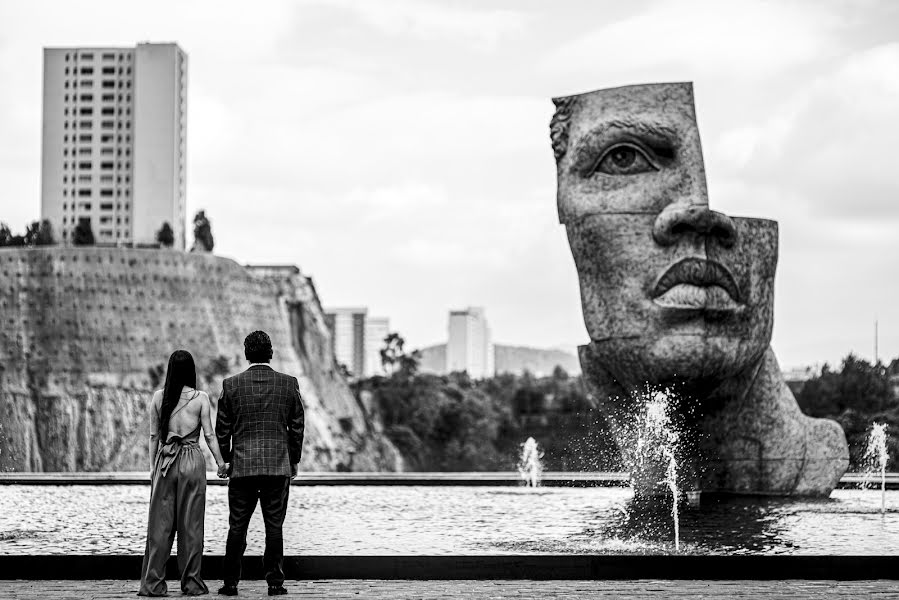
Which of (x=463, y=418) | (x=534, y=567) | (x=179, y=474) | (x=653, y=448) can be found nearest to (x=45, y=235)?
(x=463, y=418)

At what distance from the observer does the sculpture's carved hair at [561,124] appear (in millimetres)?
14164

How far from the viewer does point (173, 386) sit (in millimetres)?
7789

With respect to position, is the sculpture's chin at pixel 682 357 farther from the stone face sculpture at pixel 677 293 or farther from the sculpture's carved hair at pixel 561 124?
the sculpture's carved hair at pixel 561 124

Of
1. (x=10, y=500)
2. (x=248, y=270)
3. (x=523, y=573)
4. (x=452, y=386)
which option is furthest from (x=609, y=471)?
(x=452, y=386)

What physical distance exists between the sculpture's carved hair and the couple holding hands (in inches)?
280

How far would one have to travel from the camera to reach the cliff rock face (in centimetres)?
7712

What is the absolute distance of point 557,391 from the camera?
362 feet

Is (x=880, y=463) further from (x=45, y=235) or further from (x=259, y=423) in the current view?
(x=45, y=235)

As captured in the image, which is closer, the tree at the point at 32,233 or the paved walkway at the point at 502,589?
the paved walkway at the point at 502,589

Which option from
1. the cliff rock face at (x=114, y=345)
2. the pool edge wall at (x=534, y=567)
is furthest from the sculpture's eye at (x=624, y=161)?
the cliff rock face at (x=114, y=345)

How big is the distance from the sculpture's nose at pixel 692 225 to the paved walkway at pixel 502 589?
590 cm

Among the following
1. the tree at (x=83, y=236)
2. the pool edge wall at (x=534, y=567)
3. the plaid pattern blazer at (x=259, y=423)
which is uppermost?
the tree at (x=83, y=236)

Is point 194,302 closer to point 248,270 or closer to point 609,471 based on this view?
point 248,270

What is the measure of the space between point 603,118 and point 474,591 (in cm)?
744
